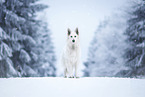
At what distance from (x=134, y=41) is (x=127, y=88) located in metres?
10.1

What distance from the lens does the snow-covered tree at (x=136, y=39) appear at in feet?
49.9

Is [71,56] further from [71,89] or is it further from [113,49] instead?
[113,49]

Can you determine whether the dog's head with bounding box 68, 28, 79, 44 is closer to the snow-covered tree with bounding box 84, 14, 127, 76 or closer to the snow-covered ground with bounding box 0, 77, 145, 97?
the snow-covered ground with bounding box 0, 77, 145, 97

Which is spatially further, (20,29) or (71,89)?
(20,29)

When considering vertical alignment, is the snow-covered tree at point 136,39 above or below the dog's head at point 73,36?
below

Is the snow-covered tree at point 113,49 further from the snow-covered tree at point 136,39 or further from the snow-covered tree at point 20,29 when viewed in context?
the snow-covered tree at point 20,29

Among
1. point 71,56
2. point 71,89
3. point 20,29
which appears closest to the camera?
point 71,89

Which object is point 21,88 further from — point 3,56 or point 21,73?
point 21,73

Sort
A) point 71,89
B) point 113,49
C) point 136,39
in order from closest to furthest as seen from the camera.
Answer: point 71,89 < point 136,39 < point 113,49

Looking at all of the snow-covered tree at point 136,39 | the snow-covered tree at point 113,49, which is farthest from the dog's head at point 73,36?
the snow-covered tree at point 113,49

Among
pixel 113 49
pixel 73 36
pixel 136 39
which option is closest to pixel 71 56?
pixel 73 36

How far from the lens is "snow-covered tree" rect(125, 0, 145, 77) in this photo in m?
15.2

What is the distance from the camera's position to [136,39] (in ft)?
52.6

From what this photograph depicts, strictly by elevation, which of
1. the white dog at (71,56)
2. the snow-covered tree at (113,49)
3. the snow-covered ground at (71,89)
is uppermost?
the white dog at (71,56)
